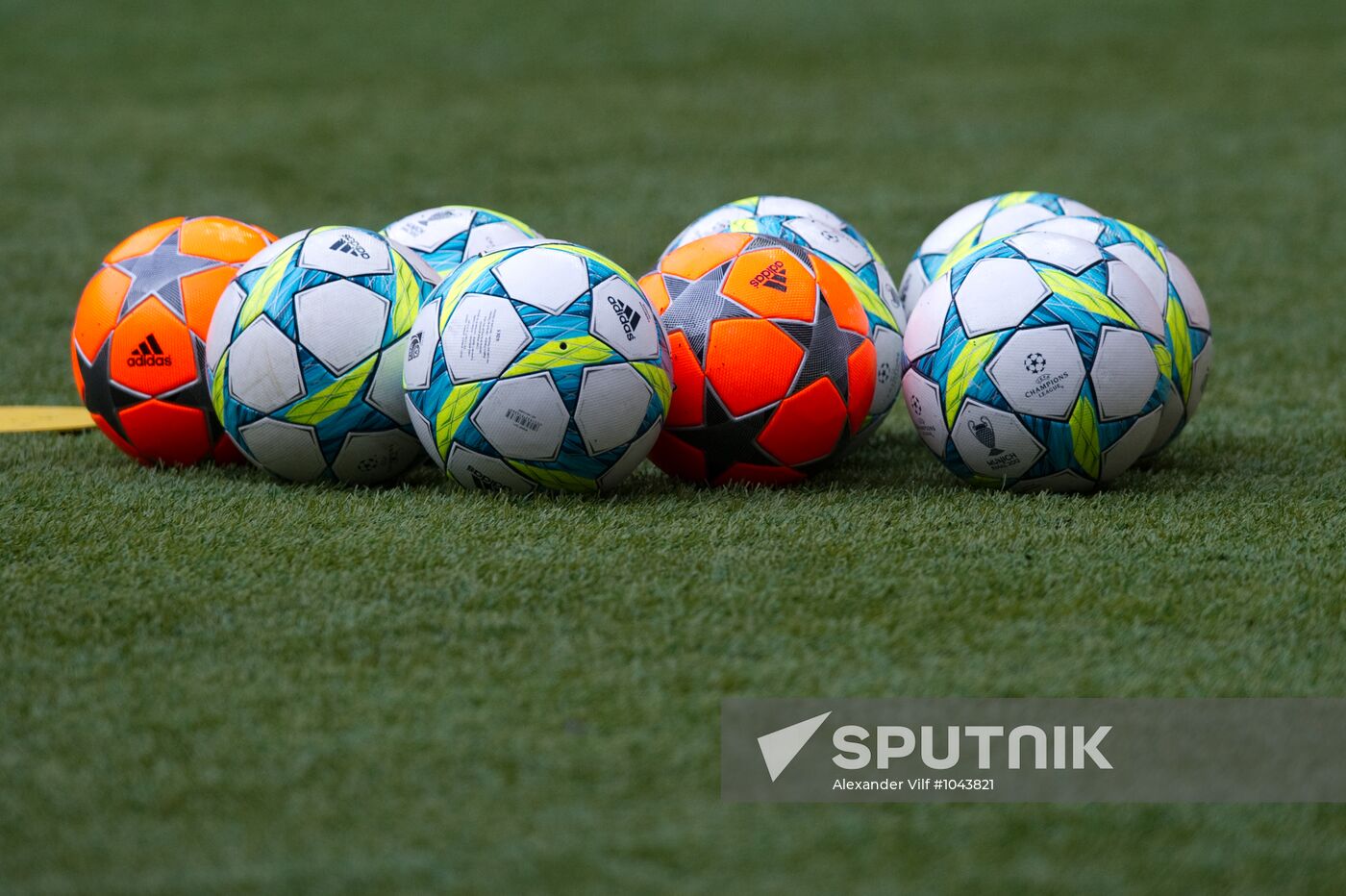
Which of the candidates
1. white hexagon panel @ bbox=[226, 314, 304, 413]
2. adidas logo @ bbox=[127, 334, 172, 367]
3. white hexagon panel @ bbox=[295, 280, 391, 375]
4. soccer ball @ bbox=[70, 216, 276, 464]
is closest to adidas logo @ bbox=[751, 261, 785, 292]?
white hexagon panel @ bbox=[295, 280, 391, 375]

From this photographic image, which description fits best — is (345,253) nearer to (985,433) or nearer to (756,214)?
(756,214)

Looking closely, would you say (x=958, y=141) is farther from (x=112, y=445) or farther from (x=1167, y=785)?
(x=1167, y=785)

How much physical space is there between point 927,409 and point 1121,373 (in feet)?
2.15

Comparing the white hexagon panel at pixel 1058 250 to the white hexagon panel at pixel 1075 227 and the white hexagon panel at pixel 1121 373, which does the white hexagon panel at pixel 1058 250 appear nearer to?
the white hexagon panel at pixel 1121 373

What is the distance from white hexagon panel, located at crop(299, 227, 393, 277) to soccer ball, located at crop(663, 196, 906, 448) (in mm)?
1152

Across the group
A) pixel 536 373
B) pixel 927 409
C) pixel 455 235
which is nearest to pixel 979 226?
pixel 927 409

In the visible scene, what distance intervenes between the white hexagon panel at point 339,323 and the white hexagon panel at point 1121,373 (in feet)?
7.85

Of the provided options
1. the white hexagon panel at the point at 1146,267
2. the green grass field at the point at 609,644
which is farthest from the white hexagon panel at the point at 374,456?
the white hexagon panel at the point at 1146,267

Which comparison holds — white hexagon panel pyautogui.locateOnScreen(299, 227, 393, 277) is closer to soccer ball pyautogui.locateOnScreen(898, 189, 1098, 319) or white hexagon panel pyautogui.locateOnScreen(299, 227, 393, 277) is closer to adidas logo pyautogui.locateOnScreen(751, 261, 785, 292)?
adidas logo pyautogui.locateOnScreen(751, 261, 785, 292)

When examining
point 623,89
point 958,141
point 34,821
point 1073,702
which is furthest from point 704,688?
point 623,89

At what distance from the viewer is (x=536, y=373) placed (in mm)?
4812

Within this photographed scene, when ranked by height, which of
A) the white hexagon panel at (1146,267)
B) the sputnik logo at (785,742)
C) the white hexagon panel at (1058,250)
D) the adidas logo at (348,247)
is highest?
the adidas logo at (348,247)

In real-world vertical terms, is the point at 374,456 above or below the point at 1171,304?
below

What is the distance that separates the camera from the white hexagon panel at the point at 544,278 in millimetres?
4879
